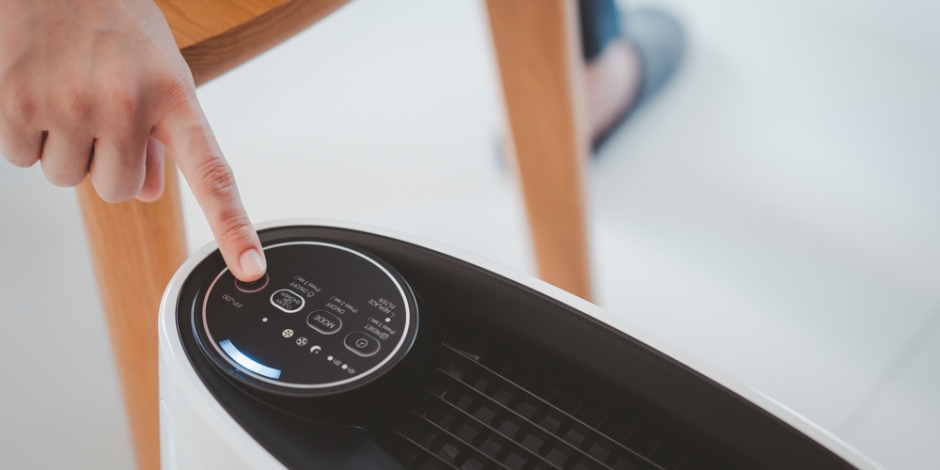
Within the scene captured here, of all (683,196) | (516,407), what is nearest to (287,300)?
(516,407)

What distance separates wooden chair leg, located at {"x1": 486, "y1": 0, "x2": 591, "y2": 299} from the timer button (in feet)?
1.38

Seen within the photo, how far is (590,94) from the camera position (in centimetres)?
123

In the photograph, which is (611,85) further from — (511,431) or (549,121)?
(511,431)

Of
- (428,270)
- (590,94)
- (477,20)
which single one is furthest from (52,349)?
(477,20)

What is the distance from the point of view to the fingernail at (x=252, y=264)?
15.9 inches

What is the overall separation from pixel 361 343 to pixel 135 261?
234 millimetres

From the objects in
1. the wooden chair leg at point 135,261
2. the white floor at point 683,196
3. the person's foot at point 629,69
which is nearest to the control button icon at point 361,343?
the wooden chair leg at point 135,261

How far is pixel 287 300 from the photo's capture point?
402mm

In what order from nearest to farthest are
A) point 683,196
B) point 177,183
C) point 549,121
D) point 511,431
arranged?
point 511,431 < point 177,183 < point 549,121 < point 683,196

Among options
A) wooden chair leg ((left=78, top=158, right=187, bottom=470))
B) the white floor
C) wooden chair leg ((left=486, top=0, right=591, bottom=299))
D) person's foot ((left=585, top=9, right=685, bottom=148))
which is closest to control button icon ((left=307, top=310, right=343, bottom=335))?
wooden chair leg ((left=78, top=158, right=187, bottom=470))

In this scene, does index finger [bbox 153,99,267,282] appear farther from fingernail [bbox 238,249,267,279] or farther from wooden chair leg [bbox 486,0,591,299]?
wooden chair leg [bbox 486,0,591,299]

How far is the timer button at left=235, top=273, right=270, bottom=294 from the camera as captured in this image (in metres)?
0.41

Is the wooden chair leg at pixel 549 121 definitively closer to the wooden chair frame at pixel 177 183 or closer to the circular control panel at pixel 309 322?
the wooden chair frame at pixel 177 183

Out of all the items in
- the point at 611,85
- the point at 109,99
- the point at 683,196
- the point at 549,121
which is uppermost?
the point at 109,99
